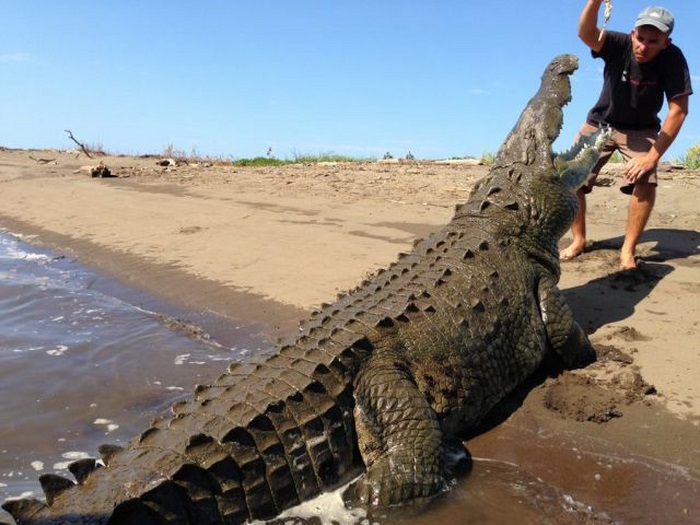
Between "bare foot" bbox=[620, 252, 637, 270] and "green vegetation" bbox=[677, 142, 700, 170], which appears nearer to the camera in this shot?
"bare foot" bbox=[620, 252, 637, 270]

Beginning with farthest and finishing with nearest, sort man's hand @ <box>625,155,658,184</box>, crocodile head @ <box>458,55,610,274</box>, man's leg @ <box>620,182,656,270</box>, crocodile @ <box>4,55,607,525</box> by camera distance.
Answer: man's leg @ <box>620,182,656,270</box> → man's hand @ <box>625,155,658,184</box> → crocodile head @ <box>458,55,610,274</box> → crocodile @ <box>4,55,607,525</box>

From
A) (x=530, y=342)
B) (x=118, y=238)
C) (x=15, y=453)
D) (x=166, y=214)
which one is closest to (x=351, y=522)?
(x=530, y=342)

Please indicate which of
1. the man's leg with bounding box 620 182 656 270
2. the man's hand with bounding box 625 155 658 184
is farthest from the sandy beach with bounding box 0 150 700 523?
the man's hand with bounding box 625 155 658 184

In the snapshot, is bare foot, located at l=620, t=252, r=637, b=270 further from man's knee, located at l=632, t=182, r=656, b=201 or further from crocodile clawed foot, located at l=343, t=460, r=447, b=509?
crocodile clawed foot, located at l=343, t=460, r=447, b=509

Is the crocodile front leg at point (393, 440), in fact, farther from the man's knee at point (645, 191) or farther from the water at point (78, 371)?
the man's knee at point (645, 191)

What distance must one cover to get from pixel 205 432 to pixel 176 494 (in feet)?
1.03

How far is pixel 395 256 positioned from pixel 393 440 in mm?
4172

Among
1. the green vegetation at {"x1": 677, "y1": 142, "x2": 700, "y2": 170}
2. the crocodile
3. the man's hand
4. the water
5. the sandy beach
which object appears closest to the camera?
the crocodile

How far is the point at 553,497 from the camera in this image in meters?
3.04

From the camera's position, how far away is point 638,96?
5840 millimetres

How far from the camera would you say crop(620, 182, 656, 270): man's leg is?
233 inches

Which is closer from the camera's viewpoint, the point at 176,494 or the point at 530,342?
the point at 176,494

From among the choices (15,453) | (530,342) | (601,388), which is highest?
(530,342)

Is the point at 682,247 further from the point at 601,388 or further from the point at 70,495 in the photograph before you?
the point at 70,495
